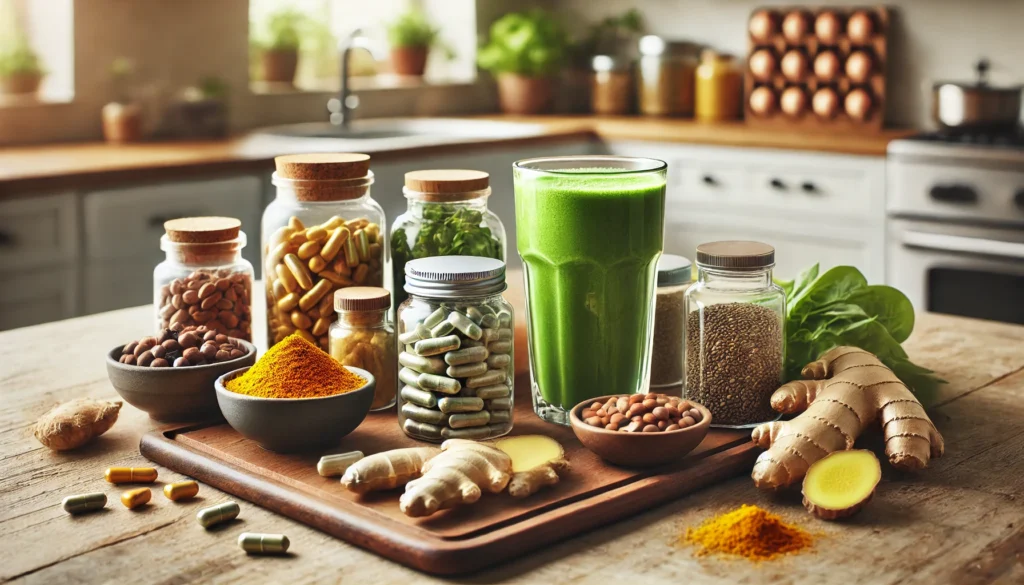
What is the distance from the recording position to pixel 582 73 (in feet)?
15.9

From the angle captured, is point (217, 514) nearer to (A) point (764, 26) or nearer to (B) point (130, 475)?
(B) point (130, 475)

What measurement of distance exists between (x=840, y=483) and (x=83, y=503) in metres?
0.65

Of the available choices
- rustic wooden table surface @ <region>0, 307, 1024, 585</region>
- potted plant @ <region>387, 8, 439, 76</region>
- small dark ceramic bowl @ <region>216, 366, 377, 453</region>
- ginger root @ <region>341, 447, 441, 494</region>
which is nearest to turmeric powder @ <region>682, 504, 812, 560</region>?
rustic wooden table surface @ <region>0, 307, 1024, 585</region>

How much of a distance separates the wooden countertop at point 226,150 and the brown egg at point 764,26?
1.07 ft

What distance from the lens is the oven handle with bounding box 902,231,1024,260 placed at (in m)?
3.20

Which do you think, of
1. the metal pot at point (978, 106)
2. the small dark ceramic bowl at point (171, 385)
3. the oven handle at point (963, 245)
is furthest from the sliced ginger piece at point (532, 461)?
the metal pot at point (978, 106)

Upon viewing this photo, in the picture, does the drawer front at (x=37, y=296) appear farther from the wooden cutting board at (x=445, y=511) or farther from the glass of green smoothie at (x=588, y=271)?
the glass of green smoothie at (x=588, y=271)

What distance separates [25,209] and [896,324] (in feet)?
6.82

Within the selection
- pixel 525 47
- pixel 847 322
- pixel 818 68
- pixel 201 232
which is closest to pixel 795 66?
pixel 818 68

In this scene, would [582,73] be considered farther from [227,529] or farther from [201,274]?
[227,529]

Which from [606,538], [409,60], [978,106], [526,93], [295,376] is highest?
[409,60]

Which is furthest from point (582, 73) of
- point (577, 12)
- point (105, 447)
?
point (105, 447)

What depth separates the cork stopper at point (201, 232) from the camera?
52.8 inches

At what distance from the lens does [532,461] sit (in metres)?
1.05
